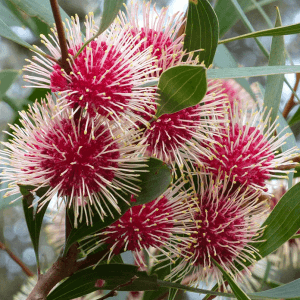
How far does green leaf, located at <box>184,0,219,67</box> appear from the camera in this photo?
733 mm

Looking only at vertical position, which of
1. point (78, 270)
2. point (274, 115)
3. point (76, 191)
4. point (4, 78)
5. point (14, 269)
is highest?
point (274, 115)

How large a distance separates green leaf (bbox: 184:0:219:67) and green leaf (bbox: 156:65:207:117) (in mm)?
176

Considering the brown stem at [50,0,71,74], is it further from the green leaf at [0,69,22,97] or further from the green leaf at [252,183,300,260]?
the green leaf at [252,183,300,260]

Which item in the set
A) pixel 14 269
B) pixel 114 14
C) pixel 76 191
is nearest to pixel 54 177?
pixel 76 191

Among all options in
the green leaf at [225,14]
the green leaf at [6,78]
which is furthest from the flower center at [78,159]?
the green leaf at [225,14]

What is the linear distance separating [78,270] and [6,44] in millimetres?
2611

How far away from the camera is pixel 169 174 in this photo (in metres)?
0.67

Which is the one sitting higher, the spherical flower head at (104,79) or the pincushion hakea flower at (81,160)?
the spherical flower head at (104,79)

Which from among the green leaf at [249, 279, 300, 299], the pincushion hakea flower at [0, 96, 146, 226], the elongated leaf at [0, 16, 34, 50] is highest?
the elongated leaf at [0, 16, 34, 50]

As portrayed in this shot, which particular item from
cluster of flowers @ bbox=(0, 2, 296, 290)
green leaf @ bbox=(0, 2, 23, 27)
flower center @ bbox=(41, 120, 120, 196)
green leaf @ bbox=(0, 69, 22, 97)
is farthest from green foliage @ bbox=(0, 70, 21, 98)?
flower center @ bbox=(41, 120, 120, 196)

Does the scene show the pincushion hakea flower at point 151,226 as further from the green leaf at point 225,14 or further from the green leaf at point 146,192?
the green leaf at point 225,14

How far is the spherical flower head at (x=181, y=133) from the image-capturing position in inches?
29.0

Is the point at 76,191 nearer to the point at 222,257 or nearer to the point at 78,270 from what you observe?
the point at 78,270

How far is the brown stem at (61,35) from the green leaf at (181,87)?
16cm
